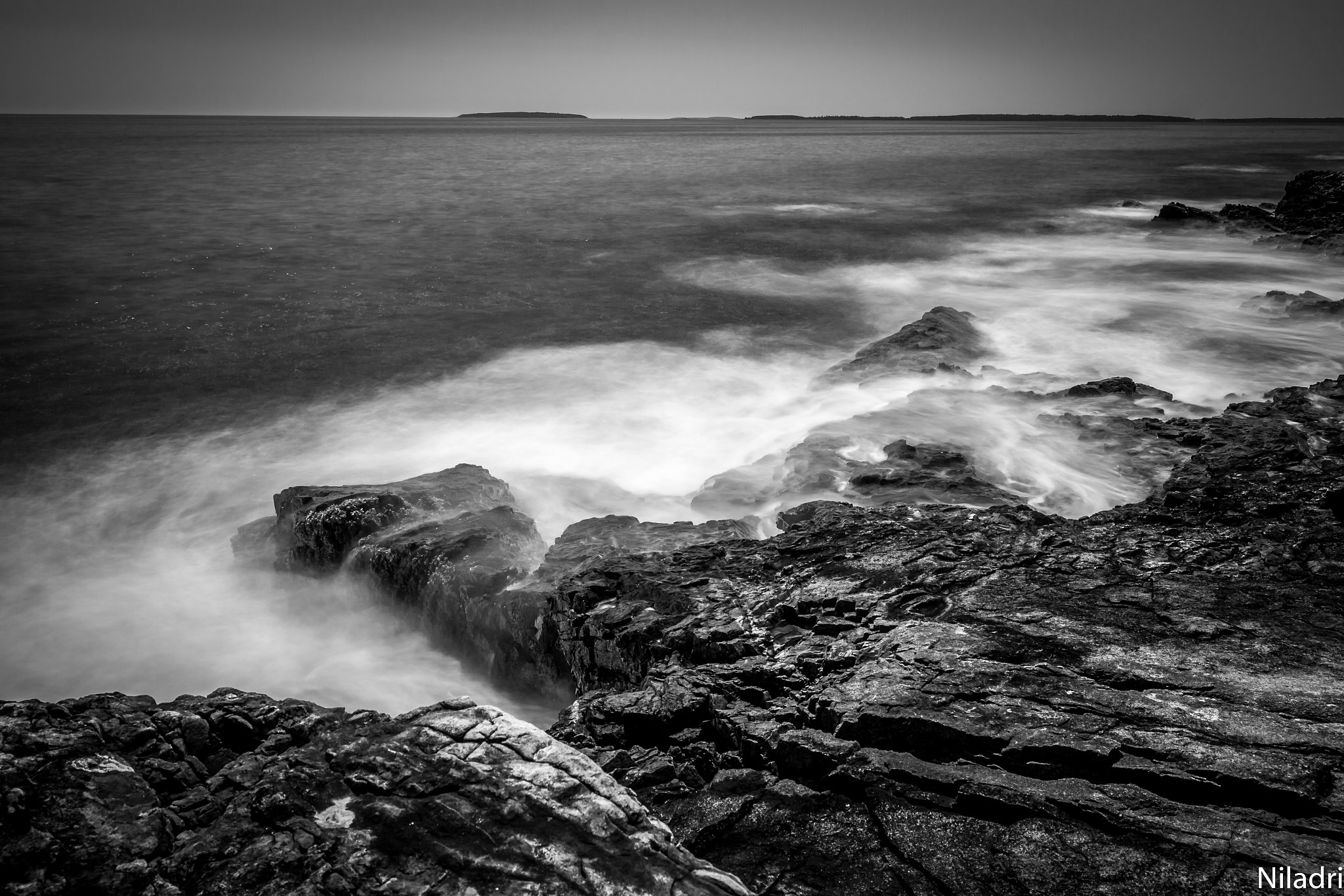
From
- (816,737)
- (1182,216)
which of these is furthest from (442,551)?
(1182,216)

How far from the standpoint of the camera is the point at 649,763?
4.32 metres

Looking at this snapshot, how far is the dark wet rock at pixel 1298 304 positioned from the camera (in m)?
15.7

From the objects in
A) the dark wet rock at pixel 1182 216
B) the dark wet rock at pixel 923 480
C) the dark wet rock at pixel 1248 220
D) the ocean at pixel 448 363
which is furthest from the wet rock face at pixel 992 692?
the dark wet rock at pixel 1182 216

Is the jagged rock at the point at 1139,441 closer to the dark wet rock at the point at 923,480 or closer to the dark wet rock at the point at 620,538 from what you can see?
the dark wet rock at the point at 923,480

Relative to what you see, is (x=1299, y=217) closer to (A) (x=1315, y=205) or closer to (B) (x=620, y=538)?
(A) (x=1315, y=205)

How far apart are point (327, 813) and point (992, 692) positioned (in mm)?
3410

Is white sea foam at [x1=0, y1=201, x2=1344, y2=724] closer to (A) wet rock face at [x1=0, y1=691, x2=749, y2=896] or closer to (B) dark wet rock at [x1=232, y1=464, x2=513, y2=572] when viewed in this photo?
(B) dark wet rock at [x1=232, y1=464, x2=513, y2=572]

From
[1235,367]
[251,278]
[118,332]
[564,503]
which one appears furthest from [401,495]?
[251,278]

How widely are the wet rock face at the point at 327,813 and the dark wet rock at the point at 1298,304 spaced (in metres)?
18.6

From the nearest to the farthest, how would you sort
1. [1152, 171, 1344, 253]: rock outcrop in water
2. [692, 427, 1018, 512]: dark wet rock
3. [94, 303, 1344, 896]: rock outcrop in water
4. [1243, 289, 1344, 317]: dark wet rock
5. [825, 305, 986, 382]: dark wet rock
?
[94, 303, 1344, 896]: rock outcrop in water, [692, 427, 1018, 512]: dark wet rock, [825, 305, 986, 382]: dark wet rock, [1243, 289, 1344, 317]: dark wet rock, [1152, 171, 1344, 253]: rock outcrop in water

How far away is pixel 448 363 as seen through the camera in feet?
48.8

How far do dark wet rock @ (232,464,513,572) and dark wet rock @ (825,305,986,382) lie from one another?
7223 mm

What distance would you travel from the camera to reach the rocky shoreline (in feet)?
10.7

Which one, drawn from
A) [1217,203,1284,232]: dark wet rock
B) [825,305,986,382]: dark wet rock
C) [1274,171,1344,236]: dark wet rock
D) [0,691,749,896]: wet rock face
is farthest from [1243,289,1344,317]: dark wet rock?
[0,691,749,896]: wet rock face
